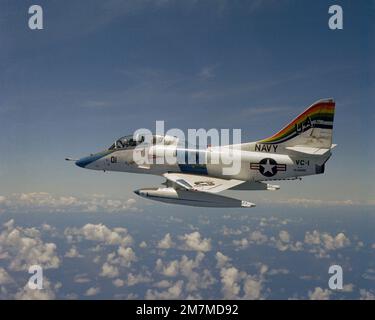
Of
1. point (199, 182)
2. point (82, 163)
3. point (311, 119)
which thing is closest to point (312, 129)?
point (311, 119)

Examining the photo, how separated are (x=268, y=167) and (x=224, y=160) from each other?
91.6 inches

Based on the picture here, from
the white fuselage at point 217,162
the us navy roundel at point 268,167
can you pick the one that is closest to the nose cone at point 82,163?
the white fuselage at point 217,162

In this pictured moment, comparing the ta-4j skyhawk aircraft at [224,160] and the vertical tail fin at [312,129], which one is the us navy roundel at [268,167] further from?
the vertical tail fin at [312,129]

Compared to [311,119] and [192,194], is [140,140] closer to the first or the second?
[192,194]

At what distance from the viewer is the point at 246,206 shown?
1439cm

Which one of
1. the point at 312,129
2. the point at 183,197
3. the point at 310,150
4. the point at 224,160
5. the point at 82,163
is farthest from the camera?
the point at 82,163

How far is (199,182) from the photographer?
16297mm

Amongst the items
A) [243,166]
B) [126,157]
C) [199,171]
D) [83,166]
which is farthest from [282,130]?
[83,166]

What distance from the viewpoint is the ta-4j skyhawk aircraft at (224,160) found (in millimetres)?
15586

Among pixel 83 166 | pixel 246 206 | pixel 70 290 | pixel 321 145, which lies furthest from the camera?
pixel 70 290

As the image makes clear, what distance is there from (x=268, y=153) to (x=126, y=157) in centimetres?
789

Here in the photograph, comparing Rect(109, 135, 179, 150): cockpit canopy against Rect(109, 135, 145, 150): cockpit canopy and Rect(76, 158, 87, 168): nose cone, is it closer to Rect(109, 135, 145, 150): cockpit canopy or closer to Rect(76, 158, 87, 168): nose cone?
Rect(109, 135, 145, 150): cockpit canopy

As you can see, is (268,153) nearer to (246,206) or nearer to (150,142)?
(246,206)

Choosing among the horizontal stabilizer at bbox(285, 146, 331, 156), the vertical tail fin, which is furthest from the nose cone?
the horizontal stabilizer at bbox(285, 146, 331, 156)
